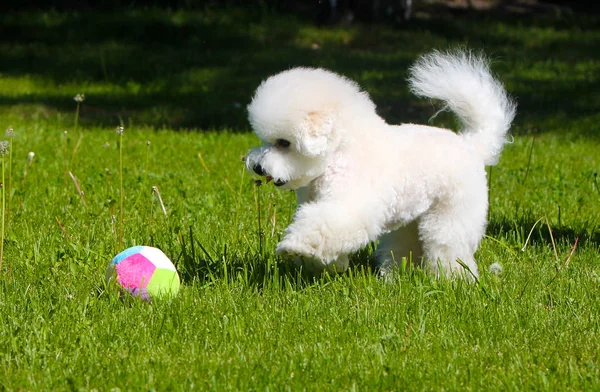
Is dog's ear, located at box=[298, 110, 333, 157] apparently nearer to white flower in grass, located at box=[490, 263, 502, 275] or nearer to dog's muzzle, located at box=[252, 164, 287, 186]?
dog's muzzle, located at box=[252, 164, 287, 186]

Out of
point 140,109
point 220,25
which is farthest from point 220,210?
point 220,25

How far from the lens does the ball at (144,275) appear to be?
3.67m

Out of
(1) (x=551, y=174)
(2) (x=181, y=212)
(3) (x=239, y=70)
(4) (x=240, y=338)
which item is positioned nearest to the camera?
(4) (x=240, y=338)

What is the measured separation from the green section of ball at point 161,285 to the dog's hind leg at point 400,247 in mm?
1104

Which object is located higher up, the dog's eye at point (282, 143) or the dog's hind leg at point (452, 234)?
the dog's eye at point (282, 143)

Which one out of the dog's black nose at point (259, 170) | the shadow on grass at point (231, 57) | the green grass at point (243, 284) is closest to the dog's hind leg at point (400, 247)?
the green grass at point (243, 284)

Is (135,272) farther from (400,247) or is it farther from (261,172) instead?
(400,247)

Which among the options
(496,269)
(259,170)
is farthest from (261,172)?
(496,269)

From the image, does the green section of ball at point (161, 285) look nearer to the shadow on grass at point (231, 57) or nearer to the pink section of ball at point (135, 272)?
the pink section of ball at point (135, 272)

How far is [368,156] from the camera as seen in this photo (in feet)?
11.9

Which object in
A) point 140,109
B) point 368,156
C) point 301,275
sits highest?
point 368,156

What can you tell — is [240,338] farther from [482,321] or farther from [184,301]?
[482,321]

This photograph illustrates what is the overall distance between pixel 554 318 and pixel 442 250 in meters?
0.64

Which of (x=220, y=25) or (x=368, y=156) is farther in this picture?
(x=220, y=25)
